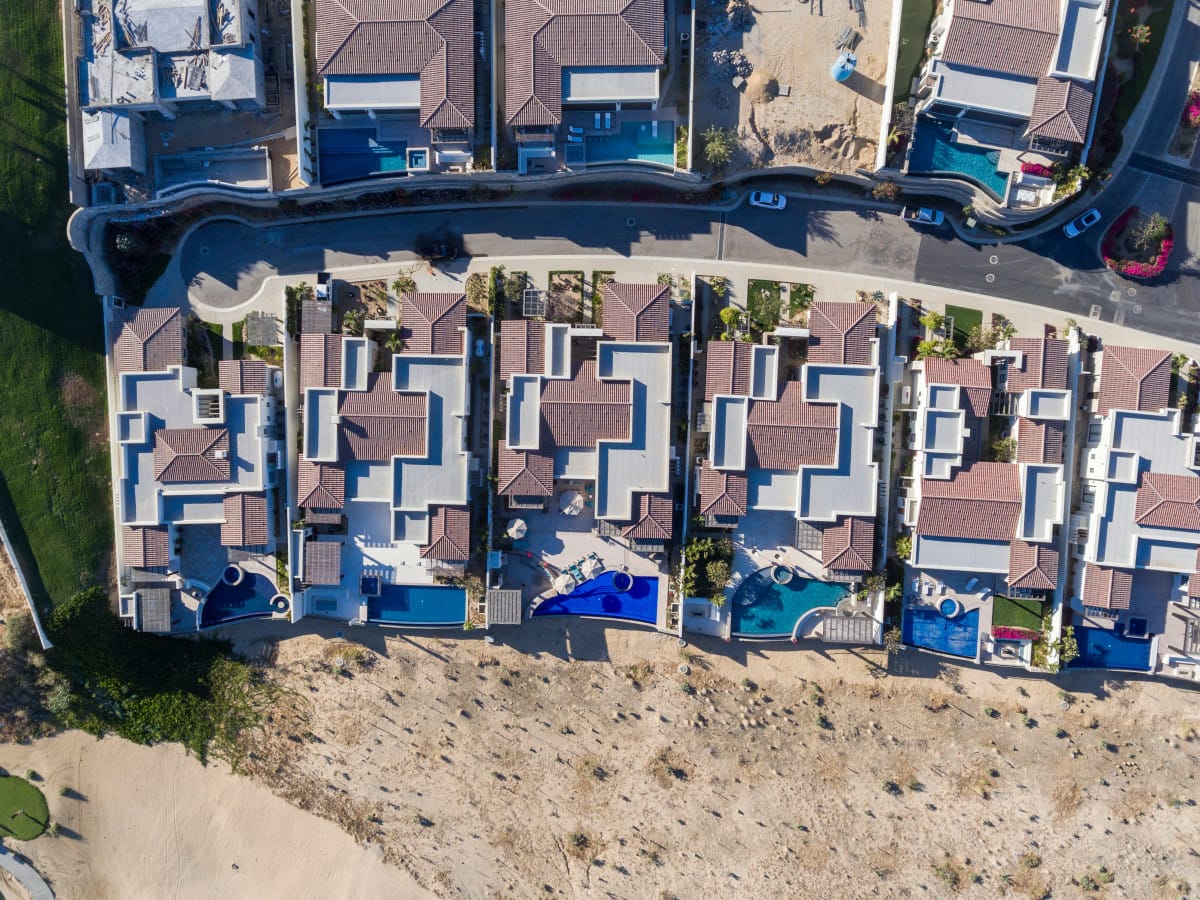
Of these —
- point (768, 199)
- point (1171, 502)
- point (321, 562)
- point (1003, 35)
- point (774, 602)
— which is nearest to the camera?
point (1003, 35)

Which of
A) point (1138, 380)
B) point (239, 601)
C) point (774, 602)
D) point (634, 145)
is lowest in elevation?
point (239, 601)

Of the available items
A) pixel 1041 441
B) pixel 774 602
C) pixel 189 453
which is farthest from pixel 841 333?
→ pixel 189 453

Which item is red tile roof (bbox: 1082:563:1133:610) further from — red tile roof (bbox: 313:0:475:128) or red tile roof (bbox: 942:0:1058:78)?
red tile roof (bbox: 313:0:475:128)

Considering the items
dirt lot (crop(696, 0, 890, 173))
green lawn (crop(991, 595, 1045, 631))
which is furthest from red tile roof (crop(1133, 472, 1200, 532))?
dirt lot (crop(696, 0, 890, 173))

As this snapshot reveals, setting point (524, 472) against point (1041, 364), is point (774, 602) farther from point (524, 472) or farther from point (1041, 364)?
point (1041, 364)

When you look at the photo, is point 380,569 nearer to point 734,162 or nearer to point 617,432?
point 617,432

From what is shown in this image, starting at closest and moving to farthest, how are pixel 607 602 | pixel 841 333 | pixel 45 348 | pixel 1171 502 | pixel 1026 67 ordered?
1. pixel 1026 67
2. pixel 1171 502
3. pixel 841 333
4. pixel 45 348
5. pixel 607 602
